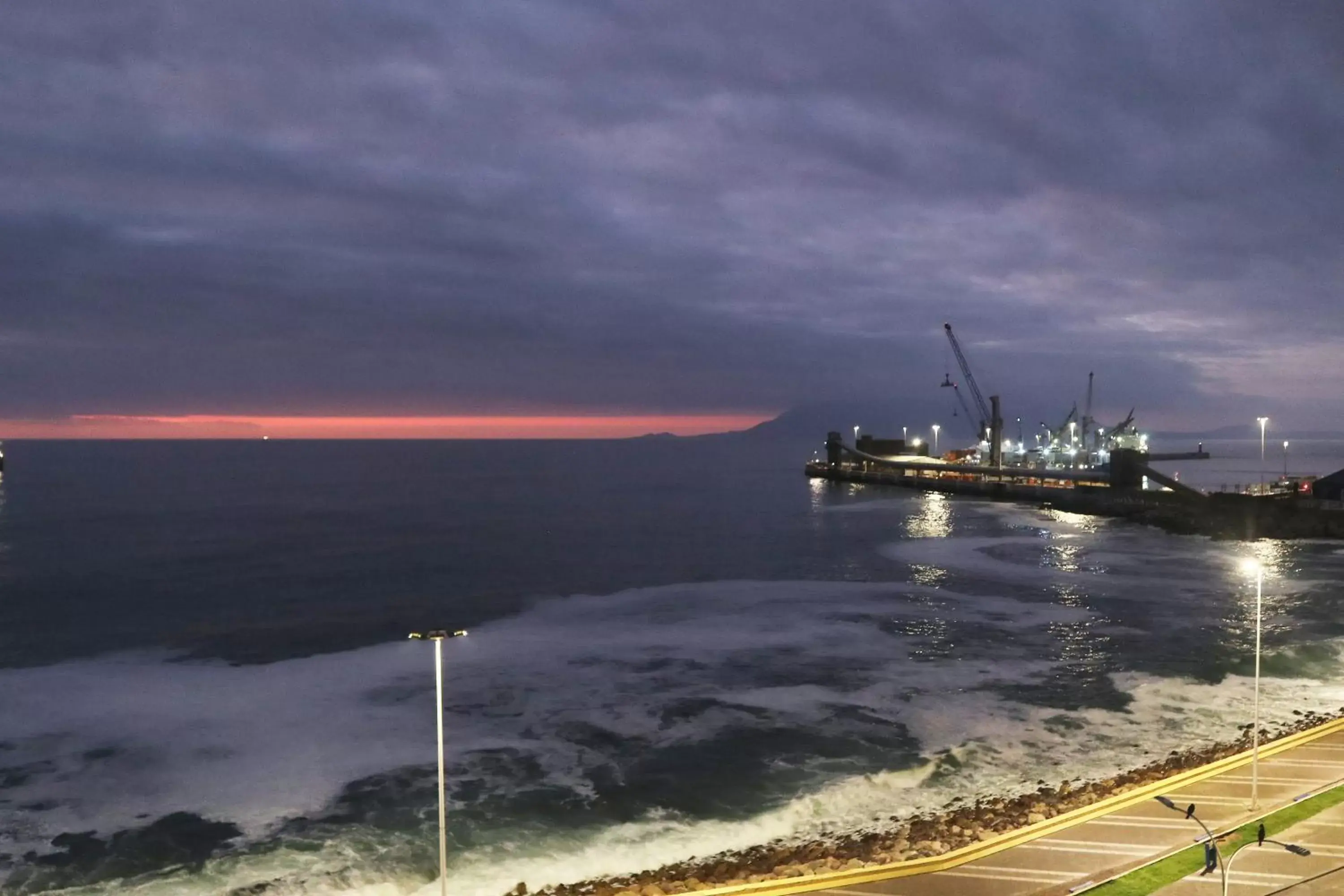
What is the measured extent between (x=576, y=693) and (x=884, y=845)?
15542 millimetres

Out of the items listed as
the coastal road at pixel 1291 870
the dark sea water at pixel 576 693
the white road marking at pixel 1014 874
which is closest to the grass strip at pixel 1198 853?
the coastal road at pixel 1291 870

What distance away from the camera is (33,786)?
80.0 feet

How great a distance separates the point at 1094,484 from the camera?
393 ft

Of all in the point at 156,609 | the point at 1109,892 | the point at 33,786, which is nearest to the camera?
the point at 1109,892

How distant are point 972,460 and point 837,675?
542 ft

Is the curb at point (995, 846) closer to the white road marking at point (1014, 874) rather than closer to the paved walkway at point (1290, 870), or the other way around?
the white road marking at point (1014, 874)

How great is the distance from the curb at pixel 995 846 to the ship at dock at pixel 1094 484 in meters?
69.1

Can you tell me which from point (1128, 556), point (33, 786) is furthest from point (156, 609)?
point (1128, 556)

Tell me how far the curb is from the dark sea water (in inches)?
167

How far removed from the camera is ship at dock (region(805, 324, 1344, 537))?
79750 mm

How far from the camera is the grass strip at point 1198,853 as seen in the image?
49.4ft

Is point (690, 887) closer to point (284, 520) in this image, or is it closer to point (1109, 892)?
point (1109, 892)

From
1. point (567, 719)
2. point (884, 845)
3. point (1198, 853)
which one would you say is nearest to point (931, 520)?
point (567, 719)

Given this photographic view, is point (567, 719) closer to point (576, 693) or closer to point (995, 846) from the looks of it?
point (576, 693)
